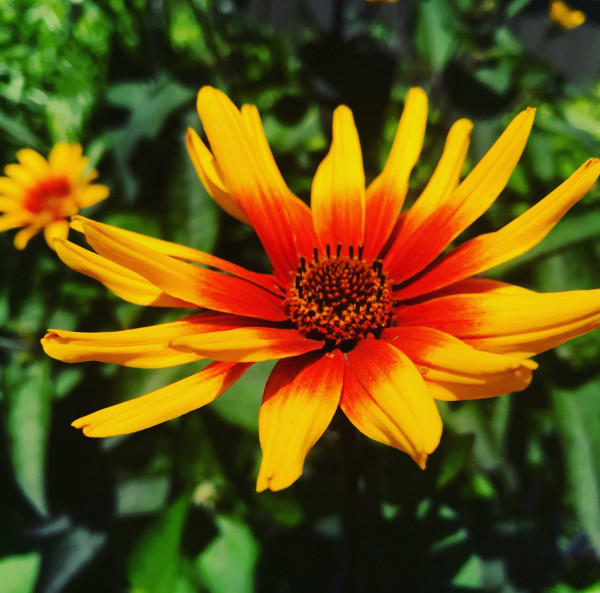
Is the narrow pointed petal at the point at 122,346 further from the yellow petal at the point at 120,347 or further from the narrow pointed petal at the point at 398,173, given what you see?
the narrow pointed petal at the point at 398,173

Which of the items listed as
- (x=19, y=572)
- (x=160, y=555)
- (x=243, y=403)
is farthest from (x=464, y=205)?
(x=19, y=572)

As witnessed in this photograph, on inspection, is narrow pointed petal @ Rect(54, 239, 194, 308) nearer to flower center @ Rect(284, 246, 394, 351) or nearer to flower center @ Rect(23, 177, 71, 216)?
flower center @ Rect(284, 246, 394, 351)

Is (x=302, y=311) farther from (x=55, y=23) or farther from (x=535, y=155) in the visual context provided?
(x=55, y=23)

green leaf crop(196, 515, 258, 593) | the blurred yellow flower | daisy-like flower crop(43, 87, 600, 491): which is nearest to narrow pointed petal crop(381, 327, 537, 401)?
daisy-like flower crop(43, 87, 600, 491)

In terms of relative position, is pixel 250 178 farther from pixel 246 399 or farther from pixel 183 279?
pixel 246 399

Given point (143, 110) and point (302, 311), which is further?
point (143, 110)

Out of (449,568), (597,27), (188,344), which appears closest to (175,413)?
(188,344)

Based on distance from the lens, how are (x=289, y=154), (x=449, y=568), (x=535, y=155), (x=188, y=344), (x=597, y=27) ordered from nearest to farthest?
(x=188, y=344)
(x=449, y=568)
(x=535, y=155)
(x=289, y=154)
(x=597, y=27)
